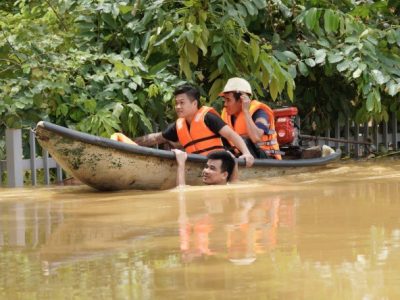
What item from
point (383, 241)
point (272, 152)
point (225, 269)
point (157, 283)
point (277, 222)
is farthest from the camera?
point (272, 152)

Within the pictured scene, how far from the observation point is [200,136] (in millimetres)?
9344

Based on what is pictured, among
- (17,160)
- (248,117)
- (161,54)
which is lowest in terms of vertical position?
(17,160)

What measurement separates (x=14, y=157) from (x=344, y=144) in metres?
5.74

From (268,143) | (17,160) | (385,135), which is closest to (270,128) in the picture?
(268,143)

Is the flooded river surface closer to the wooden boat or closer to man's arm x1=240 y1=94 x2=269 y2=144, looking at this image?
the wooden boat

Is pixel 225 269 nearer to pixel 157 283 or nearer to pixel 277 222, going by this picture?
pixel 157 283

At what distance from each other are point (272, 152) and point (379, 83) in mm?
1986

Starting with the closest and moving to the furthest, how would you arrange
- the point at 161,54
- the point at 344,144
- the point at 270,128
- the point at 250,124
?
the point at 250,124
the point at 270,128
the point at 161,54
the point at 344,144

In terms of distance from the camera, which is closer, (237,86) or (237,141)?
(237,141)

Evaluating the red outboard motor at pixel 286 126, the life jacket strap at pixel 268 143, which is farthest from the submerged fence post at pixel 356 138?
the life jacket strap at pixel 268 143

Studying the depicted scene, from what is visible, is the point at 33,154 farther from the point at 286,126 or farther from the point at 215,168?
the point at 286,126

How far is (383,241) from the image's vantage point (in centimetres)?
477

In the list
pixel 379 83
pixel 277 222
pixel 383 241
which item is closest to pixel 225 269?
pixel 383 241

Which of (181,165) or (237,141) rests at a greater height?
(237,141)
